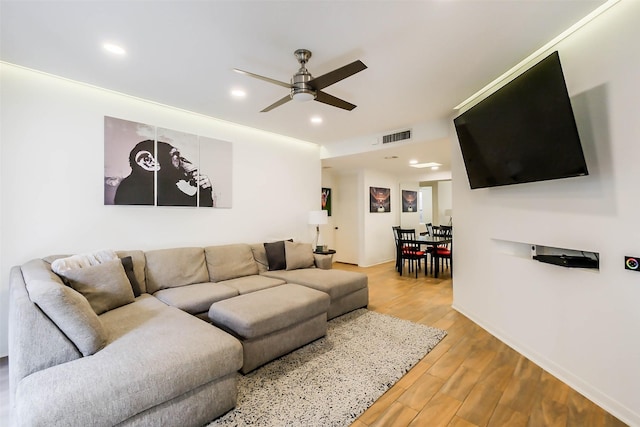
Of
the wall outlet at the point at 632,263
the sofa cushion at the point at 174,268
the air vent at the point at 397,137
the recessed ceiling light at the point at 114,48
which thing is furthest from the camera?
the air vent at the point at 397,137

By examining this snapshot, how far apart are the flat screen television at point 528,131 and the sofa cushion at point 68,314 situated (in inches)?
131

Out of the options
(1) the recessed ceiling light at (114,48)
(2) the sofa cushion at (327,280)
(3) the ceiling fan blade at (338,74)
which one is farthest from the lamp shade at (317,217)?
(1) the recessed ceiling light at (114,48)

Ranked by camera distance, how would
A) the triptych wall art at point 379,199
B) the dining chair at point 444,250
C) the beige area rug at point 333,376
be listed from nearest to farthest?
1. the beige area rug at point 333,376
2. the dining chair at point 444,250
3. the triptych wall art at point 379,199

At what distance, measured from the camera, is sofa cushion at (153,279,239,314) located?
104 inches

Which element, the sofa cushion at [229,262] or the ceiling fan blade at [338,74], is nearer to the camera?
the ceiling fan blade at [338,74]

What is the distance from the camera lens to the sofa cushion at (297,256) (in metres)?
4.04

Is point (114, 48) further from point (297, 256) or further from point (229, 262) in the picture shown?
point (297, 256)

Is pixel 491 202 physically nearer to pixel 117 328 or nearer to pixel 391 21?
pixel 391 21

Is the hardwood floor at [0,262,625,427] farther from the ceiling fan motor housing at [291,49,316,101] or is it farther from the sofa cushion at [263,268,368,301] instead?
the ceiling fan motor housing at [291,49,316,101]

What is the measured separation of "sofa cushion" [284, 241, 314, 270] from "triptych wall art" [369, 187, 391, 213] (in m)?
3.04

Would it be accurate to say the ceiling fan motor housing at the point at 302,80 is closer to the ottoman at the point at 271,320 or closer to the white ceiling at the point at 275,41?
the white ceiling at the point at 275,41

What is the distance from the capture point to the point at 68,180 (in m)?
2.80

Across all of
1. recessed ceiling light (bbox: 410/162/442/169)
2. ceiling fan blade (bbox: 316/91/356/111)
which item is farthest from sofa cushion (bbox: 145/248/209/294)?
recessed ceiling light (bbox: 410/162/442/169)

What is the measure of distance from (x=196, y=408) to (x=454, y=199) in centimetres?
372
